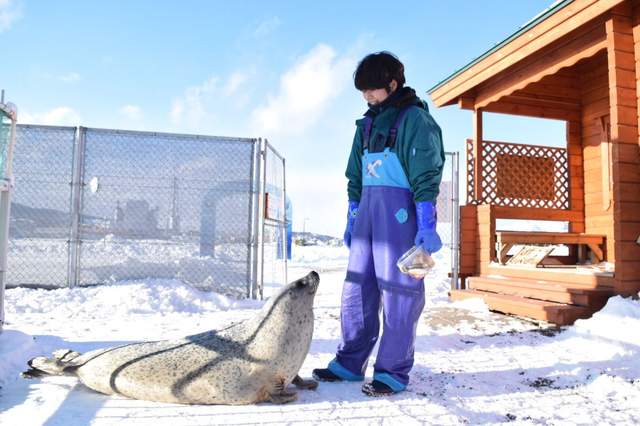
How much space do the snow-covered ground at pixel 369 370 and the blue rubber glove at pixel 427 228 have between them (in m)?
0.92

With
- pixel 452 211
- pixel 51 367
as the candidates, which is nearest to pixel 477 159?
pixel 452 211

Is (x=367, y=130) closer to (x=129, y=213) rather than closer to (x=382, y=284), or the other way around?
Answer: (x=382, y=284)

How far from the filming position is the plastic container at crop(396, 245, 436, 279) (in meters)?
2.60

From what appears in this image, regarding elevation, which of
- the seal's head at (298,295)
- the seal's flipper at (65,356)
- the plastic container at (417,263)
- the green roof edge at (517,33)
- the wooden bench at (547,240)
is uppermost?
the green roof edge at (517,33)

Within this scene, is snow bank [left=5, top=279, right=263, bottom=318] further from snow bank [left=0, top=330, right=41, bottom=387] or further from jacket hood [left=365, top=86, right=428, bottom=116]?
jacket hood [left=365, top=86, right=428, bottom=116]

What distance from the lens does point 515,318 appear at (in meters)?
5.71

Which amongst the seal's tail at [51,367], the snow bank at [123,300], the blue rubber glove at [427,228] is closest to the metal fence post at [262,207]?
the snow bank at [123,300]

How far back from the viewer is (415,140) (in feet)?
9.29

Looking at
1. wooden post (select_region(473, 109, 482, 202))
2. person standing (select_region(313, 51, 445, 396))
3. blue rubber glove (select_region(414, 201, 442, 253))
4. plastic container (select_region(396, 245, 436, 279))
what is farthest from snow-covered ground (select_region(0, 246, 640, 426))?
wooden post (select_region(473, 109, 482, 202))

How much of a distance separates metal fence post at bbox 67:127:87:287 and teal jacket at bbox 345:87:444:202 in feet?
17.3

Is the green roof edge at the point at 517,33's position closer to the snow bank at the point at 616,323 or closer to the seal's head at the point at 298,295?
the snow bank at the point at 616,323

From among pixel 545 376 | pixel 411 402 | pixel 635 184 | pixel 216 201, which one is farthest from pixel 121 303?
pixel 635 184

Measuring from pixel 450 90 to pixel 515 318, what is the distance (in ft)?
14.9

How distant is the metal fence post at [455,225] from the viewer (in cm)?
774
